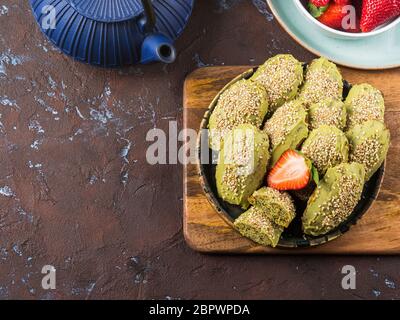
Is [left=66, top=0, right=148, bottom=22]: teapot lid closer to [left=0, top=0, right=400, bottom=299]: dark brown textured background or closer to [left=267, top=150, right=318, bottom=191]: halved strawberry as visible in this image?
[left=0, top=0, right=400, bottom=299]: dark brown textured background

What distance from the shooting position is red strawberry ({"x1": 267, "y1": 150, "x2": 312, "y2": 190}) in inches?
27.5

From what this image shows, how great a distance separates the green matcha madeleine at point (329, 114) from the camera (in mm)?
725

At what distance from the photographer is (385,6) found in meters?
0.80

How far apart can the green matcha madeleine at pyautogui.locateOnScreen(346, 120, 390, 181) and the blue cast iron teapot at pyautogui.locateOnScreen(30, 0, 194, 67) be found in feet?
0.88

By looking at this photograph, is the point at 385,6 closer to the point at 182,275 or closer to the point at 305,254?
the point at 305,254

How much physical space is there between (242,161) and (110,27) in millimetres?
264

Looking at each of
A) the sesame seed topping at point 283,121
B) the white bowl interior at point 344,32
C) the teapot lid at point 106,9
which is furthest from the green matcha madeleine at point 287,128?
the teapot lid at point 106,9

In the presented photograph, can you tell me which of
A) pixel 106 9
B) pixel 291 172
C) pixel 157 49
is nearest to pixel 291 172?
pixel 291 172

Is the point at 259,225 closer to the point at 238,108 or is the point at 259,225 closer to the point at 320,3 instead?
the point at 238,108

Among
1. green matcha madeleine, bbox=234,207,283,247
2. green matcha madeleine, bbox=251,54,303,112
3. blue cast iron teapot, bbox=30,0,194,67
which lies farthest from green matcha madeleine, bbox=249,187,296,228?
blue cast iron teapot, bbox=30,0,194,67

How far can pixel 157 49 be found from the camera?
2.42ft

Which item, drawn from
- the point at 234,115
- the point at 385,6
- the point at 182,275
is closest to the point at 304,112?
the point at 234,115

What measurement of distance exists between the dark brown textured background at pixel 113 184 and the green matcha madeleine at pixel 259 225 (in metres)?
0.11
